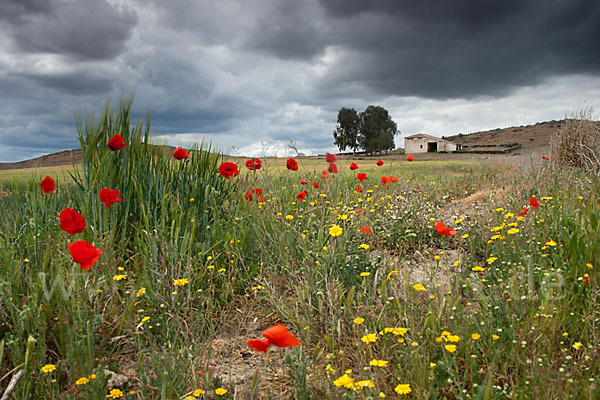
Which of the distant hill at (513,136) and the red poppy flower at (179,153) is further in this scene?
the distant hill at (513,136)

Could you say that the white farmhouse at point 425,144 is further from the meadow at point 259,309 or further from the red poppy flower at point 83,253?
the red poppy flower at point 83,253

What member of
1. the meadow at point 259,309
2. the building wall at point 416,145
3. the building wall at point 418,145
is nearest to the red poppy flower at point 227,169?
the meadow at point 259,309

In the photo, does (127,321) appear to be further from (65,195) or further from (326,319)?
(65,195)

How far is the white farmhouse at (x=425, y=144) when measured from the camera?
6212cm

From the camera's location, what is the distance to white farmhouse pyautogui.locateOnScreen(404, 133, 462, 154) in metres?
62.1

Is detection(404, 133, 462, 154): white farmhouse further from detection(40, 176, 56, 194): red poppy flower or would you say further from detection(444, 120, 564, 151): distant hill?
detection(40, 176, 56, 194): red poppy flower

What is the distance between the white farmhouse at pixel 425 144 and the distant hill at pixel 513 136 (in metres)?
2.84

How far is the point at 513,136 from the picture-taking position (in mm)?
59125

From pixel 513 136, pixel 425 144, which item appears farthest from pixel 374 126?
pixel 513 136

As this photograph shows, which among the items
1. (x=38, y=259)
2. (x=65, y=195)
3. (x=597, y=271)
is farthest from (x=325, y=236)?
(x=65, y=195)

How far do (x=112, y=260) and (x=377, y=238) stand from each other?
8.76 feet

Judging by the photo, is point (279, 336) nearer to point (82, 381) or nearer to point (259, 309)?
point (82, 381)

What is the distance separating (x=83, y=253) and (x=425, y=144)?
68525 millimetres

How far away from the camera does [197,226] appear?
3.40m
